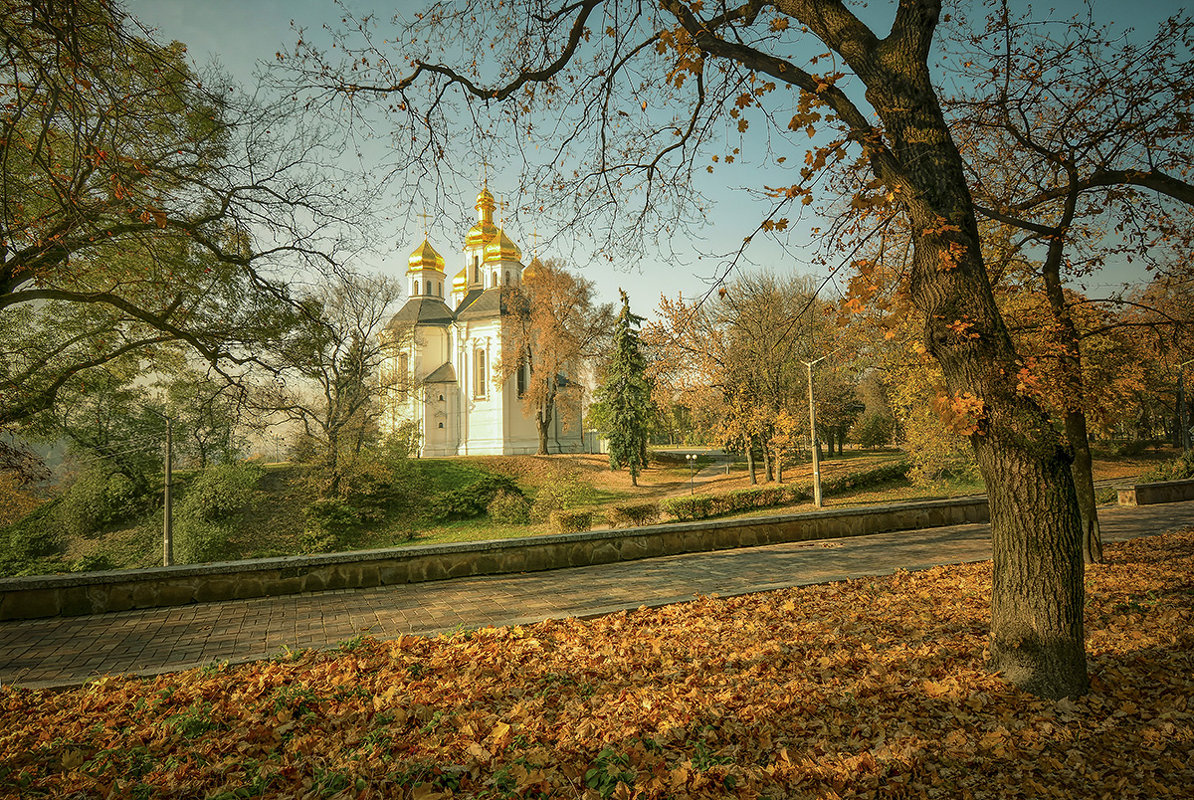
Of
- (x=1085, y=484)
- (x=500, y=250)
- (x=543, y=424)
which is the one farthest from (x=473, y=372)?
(x=1085, y=484)

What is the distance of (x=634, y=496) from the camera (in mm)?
32031

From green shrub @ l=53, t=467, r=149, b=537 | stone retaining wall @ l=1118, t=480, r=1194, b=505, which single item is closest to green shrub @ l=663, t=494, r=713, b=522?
stone retaining wall @ l=1118, t=480, r=1194, b=505

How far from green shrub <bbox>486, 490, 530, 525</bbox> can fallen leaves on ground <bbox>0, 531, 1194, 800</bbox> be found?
20.9 m

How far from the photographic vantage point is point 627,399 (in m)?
36.5

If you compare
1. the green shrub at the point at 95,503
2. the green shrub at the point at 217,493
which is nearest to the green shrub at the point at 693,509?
the green shrub at the point at 217,493

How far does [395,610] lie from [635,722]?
3.88m

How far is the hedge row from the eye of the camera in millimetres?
20453

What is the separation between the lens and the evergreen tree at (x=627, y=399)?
35469 millimetres

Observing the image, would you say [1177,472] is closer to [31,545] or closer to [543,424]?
[543,424]

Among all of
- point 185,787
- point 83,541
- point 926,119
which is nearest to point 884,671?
point 926,119

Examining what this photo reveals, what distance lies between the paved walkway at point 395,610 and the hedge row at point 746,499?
1033 centimetres

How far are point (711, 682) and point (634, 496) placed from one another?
2799 centimetres

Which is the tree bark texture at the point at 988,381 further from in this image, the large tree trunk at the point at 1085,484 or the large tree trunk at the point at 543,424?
the large tree trunk at the point at 543,424

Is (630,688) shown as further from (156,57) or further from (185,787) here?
(156,57)
